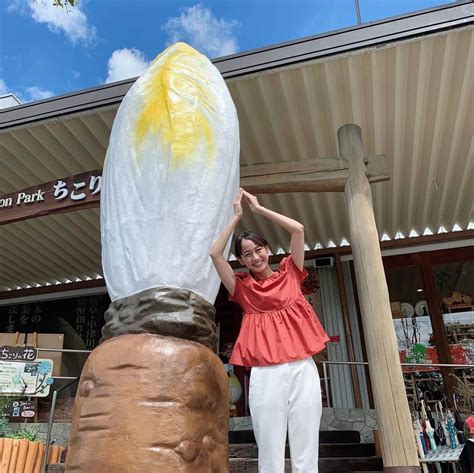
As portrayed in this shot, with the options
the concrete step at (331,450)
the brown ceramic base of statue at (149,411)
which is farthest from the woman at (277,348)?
the concrete step at (331,450)

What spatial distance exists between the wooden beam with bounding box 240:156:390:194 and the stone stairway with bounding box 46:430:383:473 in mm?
2065

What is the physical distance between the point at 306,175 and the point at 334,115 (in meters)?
0.89

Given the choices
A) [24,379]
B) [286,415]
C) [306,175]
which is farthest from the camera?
[24,379]

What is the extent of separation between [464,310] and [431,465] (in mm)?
3420

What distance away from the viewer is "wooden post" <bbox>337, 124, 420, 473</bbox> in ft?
10.2

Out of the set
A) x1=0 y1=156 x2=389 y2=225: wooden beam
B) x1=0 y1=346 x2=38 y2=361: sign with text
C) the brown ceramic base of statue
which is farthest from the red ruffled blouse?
x1=0 y1=346 x2=38 y2=361: sign with text

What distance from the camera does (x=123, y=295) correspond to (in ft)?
7.04

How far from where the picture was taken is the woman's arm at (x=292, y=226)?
2.36 m

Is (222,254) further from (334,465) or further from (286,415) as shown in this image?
(334,465)

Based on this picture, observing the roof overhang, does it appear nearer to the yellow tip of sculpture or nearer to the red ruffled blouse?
the yellow tip of sculpture

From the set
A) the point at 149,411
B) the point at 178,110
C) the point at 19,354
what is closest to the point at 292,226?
the point at 178,110

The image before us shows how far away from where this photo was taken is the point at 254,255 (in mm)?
2424

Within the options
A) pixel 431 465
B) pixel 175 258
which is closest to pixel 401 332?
pixel 431 465

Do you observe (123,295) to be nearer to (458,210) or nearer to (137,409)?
(137,409)
